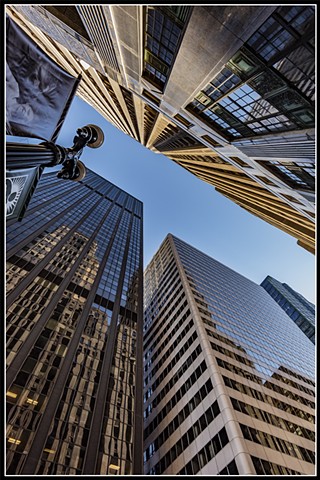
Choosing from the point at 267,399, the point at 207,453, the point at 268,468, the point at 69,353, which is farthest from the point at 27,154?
the point at 267,399

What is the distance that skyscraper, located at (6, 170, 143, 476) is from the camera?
2734 cm

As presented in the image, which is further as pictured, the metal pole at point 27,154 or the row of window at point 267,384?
the row of window at point 267,384

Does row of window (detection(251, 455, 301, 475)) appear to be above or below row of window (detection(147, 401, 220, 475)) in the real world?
above

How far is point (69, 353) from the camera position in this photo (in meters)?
36.7

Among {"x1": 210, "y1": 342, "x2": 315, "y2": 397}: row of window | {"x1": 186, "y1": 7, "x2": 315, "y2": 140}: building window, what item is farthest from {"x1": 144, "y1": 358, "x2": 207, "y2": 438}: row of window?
{"x1": 186, "y1": 7, "x2": 315, "y2": 140}: building window

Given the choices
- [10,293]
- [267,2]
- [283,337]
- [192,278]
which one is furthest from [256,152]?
[283,337]

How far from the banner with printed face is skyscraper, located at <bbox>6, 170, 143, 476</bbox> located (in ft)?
101

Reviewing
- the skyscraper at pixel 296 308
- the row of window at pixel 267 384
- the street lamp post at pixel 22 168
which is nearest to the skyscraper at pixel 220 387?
the row of window at pixel 267 384

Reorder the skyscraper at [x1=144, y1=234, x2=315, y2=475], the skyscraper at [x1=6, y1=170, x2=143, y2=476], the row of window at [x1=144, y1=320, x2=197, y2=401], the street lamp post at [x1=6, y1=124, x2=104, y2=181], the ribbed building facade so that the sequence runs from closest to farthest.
Answer: the street lamp post at [x1=6, y1=124, x2=104, y2=181]
the ribbed building facade
the skyscraper at [x1=6, y1=170, x2=143, y2=476]
the skyscraper at [x1=144, y1=234, x2=315, y2=475]
the row of window at [x1=144, y1=320, x2=197, y2=401]

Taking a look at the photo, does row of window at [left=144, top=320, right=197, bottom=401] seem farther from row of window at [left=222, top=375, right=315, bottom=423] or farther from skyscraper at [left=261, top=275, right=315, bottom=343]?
skyscraper at [left=261, top=275, right=315, bottom=343]

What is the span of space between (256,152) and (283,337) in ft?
A: 212

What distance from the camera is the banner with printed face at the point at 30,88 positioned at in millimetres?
8461

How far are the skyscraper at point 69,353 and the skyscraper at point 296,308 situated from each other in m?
105

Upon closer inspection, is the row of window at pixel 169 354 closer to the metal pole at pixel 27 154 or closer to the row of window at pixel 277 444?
the row of window at pixel 277 444
